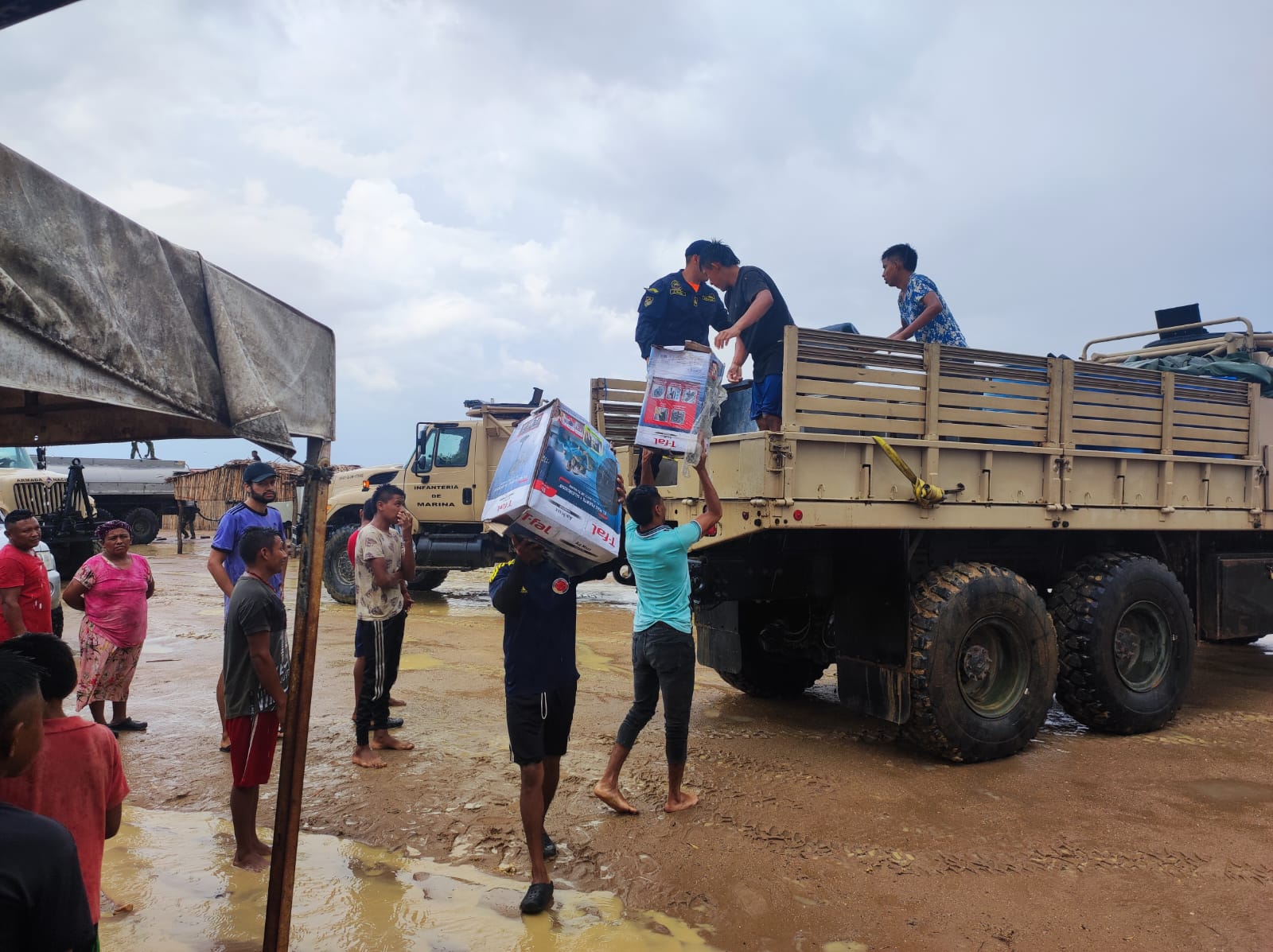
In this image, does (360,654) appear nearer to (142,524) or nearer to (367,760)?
(367,760)

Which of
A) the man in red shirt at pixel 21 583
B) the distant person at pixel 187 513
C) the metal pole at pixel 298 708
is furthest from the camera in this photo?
the distant person at pixel 187 513

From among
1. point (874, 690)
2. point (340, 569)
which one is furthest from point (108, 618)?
point (340, 569)

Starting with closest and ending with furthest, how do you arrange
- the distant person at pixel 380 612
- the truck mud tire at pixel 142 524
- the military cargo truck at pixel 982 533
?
the military cargo truck at pixel 982 533 < the distant person at pixel 380 612 < the truck mud tire at pixel 142 524

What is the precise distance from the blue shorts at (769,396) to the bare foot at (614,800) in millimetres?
2254

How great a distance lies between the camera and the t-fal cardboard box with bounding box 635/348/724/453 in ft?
13.6

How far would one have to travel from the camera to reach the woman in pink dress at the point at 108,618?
530 cm

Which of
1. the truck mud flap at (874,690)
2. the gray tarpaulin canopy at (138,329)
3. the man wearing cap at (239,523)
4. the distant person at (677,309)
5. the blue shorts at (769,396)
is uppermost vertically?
the distant person at (677,309)

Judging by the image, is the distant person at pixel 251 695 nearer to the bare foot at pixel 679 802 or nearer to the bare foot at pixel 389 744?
the bare foot at pixel 389 744

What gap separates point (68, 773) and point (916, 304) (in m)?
5.28

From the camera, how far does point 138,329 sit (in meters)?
2.30

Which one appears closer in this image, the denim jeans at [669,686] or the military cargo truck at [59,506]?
the denim jeans at [669,686]

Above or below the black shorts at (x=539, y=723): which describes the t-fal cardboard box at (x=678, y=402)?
above

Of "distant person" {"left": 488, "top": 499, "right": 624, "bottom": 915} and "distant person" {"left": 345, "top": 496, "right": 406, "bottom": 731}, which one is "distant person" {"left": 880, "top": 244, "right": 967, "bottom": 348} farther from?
"distant person" {"left": 345, "top": 496, "right": 406, "bottom": 731}

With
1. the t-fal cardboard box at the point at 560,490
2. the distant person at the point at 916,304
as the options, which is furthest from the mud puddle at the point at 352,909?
the distant person at the point at 916,304
